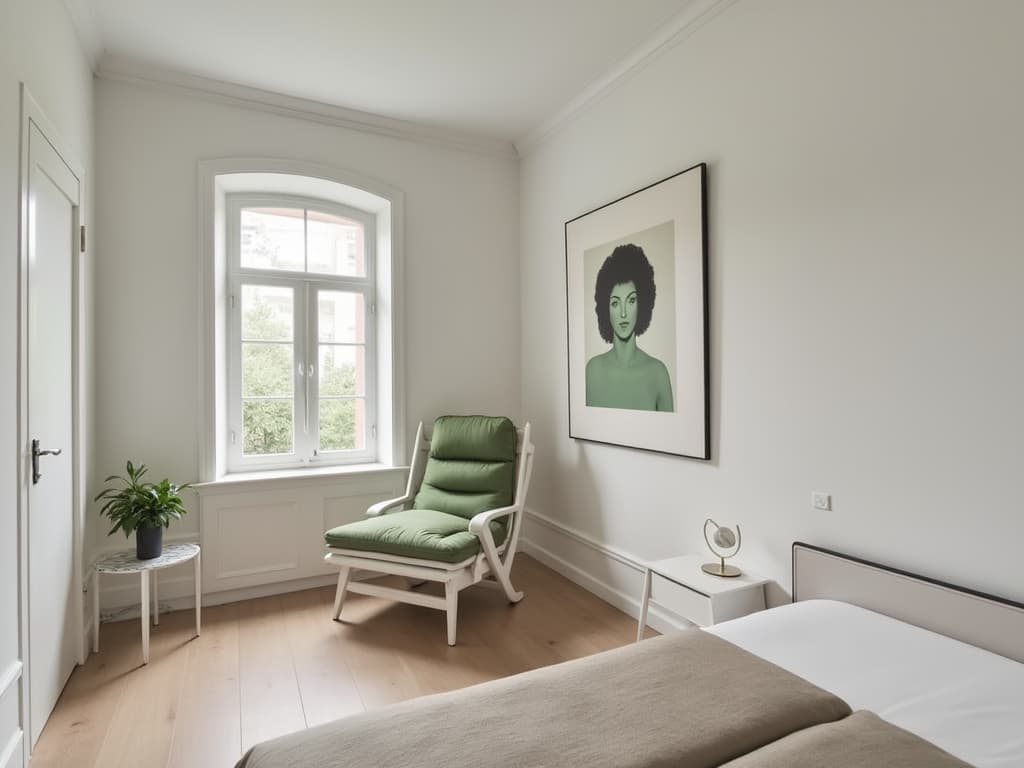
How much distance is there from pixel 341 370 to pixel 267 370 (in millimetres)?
453

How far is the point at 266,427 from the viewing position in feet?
11.7

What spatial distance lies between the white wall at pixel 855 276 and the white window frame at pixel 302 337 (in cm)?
186

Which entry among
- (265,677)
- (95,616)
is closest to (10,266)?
(95,616)

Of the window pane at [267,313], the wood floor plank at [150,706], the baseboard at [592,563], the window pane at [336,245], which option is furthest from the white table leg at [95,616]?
the baseboard at [592,563]

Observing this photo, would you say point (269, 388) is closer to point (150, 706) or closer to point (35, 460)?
point (35, 460)

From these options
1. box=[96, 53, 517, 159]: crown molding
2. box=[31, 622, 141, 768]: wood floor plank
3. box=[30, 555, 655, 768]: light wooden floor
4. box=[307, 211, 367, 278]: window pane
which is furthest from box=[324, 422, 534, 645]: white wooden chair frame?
box=[96, 53, 517, 159]: crown molding

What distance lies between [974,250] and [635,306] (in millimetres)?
1474

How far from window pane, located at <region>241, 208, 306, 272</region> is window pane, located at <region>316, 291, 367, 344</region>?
263 millimetres

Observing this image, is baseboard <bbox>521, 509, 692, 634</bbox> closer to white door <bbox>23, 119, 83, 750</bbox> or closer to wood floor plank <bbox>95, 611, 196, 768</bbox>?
wood floor plank <bbox>95, 611, 196, 768</bbox>

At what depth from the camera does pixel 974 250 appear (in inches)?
64.1

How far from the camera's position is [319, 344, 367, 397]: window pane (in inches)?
147

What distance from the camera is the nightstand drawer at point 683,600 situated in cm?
213

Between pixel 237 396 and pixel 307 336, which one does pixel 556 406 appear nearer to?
pixel 307 336

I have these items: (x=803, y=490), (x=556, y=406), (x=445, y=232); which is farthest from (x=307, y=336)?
(x=803, y=490)
